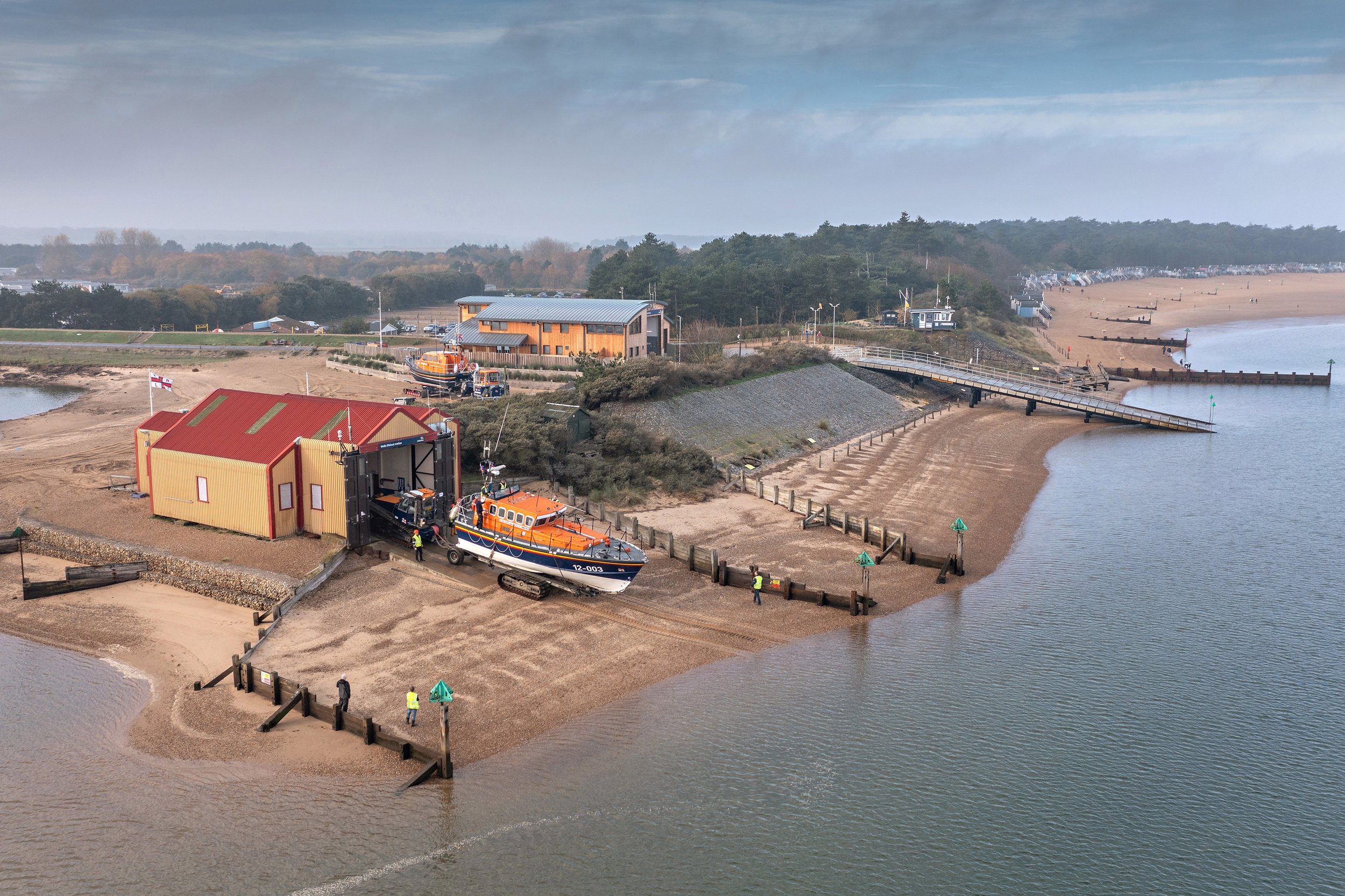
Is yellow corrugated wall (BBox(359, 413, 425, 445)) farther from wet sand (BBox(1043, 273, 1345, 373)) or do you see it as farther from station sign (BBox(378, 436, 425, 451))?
wet sand (BBox(1043, 273, 1345, 373))

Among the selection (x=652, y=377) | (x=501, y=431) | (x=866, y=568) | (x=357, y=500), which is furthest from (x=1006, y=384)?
(x=357, y=500)

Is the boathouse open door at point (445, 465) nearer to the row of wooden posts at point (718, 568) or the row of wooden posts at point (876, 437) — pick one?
the row of wooden posts at point (718, 568)

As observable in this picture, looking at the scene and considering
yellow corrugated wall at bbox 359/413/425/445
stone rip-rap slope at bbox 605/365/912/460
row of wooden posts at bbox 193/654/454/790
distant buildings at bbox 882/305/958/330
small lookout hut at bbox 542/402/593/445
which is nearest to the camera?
row of wooden posts at bbox 193/654/454/790

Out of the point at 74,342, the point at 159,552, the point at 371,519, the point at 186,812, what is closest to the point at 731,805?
the point at 186,812

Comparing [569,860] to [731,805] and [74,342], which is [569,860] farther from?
[74,342]

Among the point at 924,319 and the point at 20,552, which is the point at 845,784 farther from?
the point at 924,319

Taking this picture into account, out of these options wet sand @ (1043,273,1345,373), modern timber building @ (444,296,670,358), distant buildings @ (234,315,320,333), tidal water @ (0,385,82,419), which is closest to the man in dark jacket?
modern timber building @ (444,296,670,358)

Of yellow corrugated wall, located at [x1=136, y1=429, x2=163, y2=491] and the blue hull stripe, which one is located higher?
yellow corrugated wall, located at [x1=136, y1=429, x2=163, y2=491]
